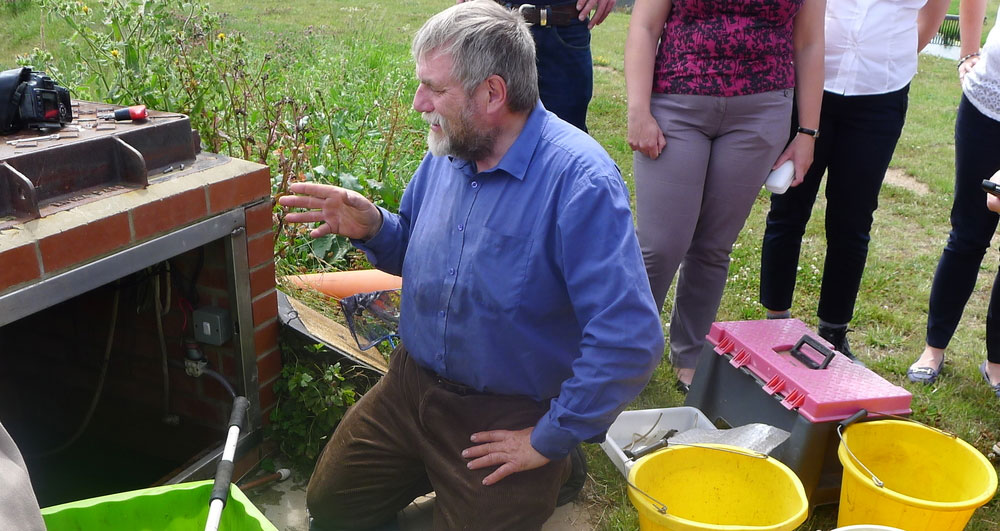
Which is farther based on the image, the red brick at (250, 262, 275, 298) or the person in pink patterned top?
the person in pink patterned top

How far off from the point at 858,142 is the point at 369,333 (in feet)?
6.43

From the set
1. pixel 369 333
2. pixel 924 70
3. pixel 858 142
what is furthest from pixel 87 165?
pixel 924 70

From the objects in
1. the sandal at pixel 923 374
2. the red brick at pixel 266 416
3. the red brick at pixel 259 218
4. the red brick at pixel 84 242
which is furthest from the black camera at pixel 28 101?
the sandal at pixel 923 374

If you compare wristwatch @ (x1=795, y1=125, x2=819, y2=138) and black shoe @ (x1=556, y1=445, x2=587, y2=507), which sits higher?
wristwatch @ (x1=795, y1=125, x2=819, y2=138)

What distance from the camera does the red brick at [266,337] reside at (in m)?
2.71

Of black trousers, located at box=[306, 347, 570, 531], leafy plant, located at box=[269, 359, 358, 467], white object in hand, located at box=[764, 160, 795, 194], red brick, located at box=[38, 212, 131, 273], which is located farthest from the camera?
white object in hand, located at box=[764, 160, 795, 194]

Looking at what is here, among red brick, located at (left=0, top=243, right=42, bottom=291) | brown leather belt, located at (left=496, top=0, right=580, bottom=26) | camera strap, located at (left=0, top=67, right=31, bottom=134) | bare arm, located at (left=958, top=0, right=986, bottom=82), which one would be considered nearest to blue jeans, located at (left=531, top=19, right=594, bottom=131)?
brown leather belt, located at (left=496, top=0, right=580, bottom=26)

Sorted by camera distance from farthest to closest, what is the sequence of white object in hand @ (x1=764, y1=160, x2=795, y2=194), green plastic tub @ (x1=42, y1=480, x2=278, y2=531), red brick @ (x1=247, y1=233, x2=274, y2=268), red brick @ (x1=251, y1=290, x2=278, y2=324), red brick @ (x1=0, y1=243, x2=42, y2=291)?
white object in hand @ (x1=764, y1=160, x2=795, y2=194)
red brick @ (x1=251, y1=290, x2=278, y2=324)
red brick @ (x1=247, y1=233, x2=274, y2=268)
red brick @ (x1=0, y1=243, x2=42, y2=291)
green plastic tub @ (x1=42, y1=480, x2=278, y2=531)

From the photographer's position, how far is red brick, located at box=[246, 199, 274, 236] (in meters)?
2.54

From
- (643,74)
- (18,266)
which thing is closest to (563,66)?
(643,74)

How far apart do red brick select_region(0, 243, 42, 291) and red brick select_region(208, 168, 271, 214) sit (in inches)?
21.0

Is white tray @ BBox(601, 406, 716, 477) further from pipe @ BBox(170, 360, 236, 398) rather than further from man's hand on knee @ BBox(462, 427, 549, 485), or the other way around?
pipe @ BBox(170, 360, 236, 398)

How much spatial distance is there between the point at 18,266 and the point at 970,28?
11.9 feet

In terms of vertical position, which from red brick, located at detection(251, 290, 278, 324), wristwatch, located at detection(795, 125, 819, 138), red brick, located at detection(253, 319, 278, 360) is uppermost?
wristwatch, located at detection(795, 125, 819, 138)
